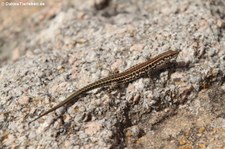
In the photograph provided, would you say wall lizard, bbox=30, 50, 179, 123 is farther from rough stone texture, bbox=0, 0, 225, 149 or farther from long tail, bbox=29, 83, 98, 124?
rough stone texture, bbox=0, 0, 225, 149

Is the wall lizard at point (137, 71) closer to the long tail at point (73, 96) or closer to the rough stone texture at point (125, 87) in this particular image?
the long tail at point (73, 96)

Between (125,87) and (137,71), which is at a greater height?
(137,71)

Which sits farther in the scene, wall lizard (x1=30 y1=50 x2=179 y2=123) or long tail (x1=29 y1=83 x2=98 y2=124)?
wall lizard (x1=30 y1=50 x2=179 y2=123)

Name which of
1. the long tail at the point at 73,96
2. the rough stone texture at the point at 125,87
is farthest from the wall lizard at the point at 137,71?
the rough stone texture at the point at 125,87

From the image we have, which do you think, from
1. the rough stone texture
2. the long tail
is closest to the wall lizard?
the long tail

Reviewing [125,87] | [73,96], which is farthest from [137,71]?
[73,96]

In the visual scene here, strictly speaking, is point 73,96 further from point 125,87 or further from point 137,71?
point 137,71

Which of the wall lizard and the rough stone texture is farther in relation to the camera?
the wall lizard

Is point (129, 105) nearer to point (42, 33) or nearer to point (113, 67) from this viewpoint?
point (113, 67)

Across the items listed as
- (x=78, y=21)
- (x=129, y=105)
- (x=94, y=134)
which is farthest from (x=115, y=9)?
(x=94, y=134)
